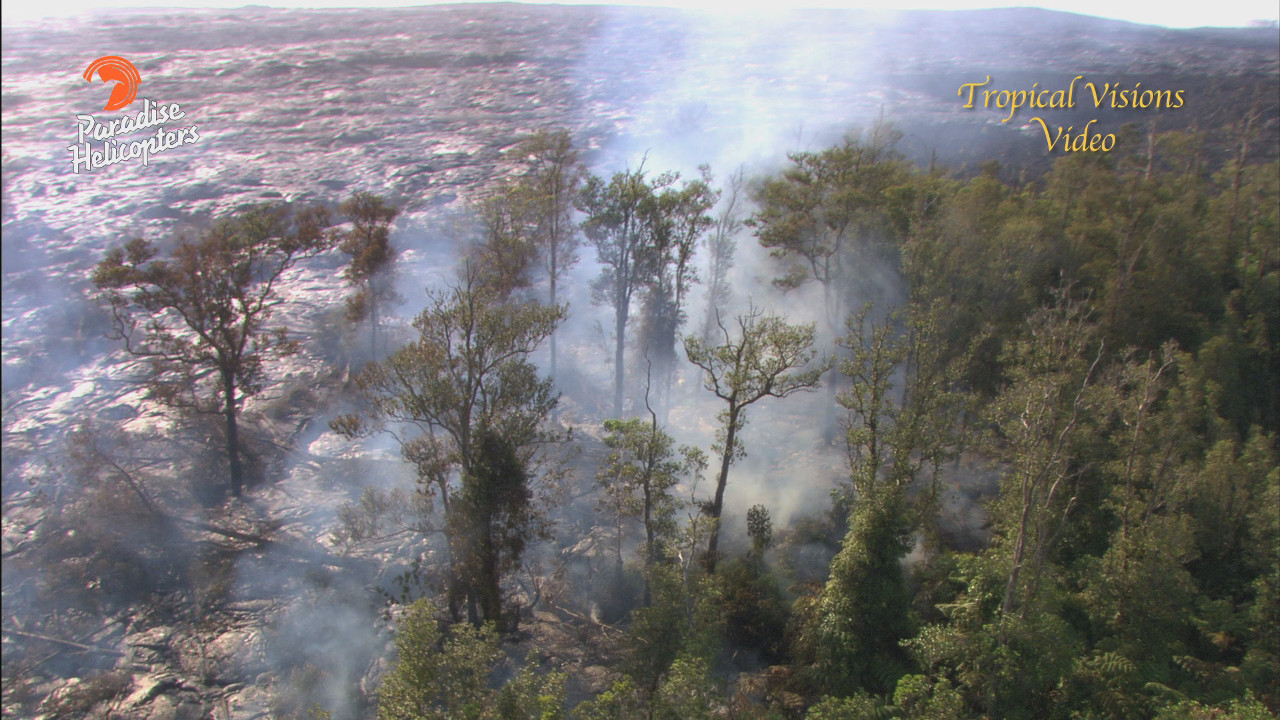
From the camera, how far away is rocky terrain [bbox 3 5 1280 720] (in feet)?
59.1

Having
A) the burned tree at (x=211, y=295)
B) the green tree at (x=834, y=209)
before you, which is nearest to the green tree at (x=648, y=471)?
the green tree at (x=834, y=209)

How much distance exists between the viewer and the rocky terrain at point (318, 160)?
709 inches

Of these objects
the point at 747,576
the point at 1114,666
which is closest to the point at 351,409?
the point at 747,576

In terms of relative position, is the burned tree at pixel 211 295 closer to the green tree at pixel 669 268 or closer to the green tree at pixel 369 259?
the green tree at pixel 369 259

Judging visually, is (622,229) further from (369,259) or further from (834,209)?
(369,259)

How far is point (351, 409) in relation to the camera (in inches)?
1062

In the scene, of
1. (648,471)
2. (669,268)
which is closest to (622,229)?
(669,268)

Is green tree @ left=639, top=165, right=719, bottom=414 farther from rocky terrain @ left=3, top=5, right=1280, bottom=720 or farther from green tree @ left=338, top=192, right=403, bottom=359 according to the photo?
green tree @ left=338, top=192, right=403, bottom=359

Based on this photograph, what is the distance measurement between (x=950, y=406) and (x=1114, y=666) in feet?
26.8

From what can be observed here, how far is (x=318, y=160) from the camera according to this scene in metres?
43.6

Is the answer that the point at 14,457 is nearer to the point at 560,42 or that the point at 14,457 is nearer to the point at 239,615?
the point at 239,615

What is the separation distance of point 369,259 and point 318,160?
63.5 feet

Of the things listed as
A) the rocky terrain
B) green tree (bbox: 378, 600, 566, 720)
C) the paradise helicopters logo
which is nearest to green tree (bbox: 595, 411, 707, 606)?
the rocky terrain

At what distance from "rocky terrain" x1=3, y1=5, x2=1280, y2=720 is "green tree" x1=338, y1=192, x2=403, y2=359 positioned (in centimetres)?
225
